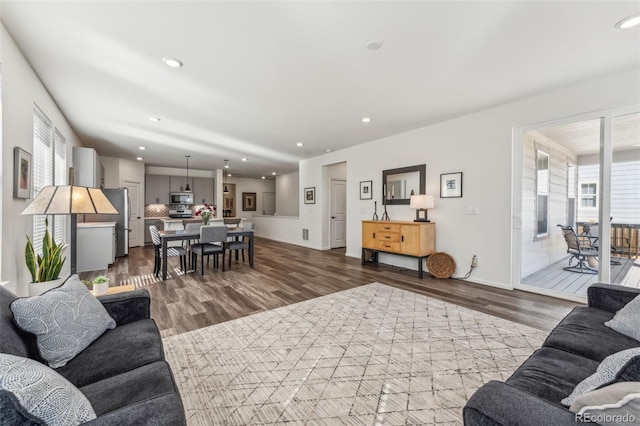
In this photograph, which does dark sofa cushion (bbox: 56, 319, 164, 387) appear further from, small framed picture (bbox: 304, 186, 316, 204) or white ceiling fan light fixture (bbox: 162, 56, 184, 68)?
small framed picture (bbox: 304, 186, 316, 204)

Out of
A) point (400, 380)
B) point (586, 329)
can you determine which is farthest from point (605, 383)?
point (400, 380)

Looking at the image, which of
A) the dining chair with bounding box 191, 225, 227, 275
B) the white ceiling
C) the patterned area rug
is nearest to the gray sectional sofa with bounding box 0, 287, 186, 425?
the patterned area rug

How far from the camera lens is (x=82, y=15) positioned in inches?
79.4

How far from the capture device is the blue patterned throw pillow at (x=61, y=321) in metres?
1.28

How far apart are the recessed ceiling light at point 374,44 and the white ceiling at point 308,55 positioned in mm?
42

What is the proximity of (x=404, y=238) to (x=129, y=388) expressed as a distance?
4.29 meters

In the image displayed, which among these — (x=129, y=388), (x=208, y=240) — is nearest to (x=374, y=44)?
(x=129, y=388)

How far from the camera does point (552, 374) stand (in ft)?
3.93

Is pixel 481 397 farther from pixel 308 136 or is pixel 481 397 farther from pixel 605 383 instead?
pixel 308 136

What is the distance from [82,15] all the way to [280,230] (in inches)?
305

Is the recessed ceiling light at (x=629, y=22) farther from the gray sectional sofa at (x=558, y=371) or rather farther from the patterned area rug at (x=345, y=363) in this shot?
the patterned area rug at (x=345, y=363)

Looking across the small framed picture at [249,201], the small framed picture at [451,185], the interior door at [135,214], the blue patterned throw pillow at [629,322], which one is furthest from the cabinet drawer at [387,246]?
the small framed picture at [249,201]

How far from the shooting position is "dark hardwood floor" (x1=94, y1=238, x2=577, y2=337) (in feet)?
9.87

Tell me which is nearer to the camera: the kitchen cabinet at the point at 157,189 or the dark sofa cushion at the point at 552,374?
the dark sofa cushion at the point at 552,374
